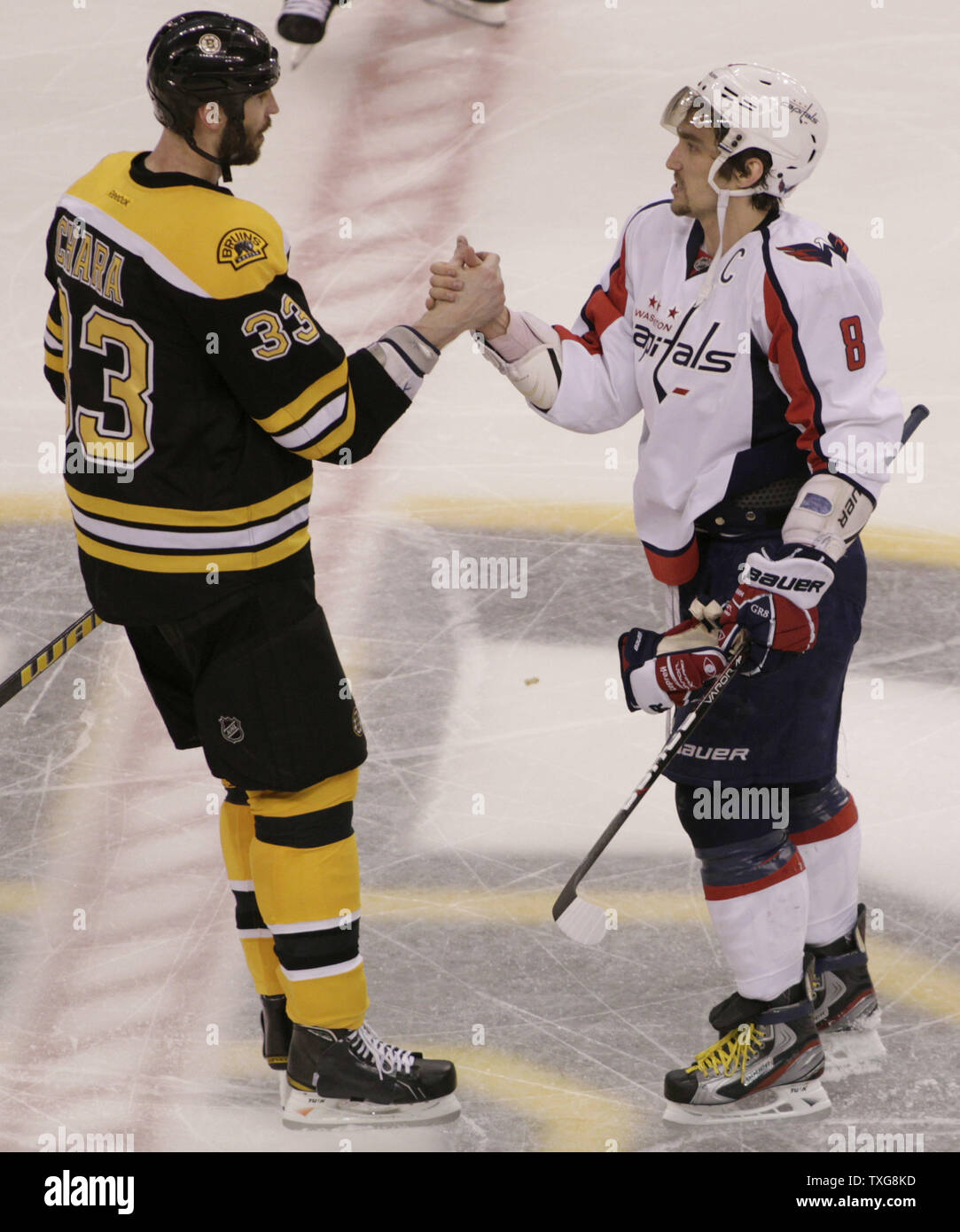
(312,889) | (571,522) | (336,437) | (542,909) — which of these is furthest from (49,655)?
(571,522)

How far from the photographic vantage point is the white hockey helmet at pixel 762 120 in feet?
9.14

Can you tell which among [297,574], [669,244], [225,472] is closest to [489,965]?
[297,574]

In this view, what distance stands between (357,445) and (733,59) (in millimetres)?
4757

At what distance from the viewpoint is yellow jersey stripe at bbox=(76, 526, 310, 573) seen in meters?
2.79

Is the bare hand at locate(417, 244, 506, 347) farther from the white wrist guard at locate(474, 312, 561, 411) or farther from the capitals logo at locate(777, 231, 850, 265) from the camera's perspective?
the capitals logo at locate(777, 231, 850, 265)

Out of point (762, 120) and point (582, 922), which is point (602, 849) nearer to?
point (582, 922)

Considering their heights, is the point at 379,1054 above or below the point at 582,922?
below

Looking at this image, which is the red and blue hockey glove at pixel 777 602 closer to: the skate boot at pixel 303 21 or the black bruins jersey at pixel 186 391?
the black bruins jersey at pixel 186 391

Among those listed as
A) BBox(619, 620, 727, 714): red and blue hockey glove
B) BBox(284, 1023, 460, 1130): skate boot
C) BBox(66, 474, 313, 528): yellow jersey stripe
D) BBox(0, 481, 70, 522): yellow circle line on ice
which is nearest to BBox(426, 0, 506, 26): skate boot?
Result: BBox(0, 481, 70, 522): yellow circle line on ice

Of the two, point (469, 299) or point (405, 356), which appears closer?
point (405, 356)

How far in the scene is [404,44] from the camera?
7391mm

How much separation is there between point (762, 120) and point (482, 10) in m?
5.10

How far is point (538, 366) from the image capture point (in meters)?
3.13

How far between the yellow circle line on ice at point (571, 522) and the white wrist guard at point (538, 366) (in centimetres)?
166
